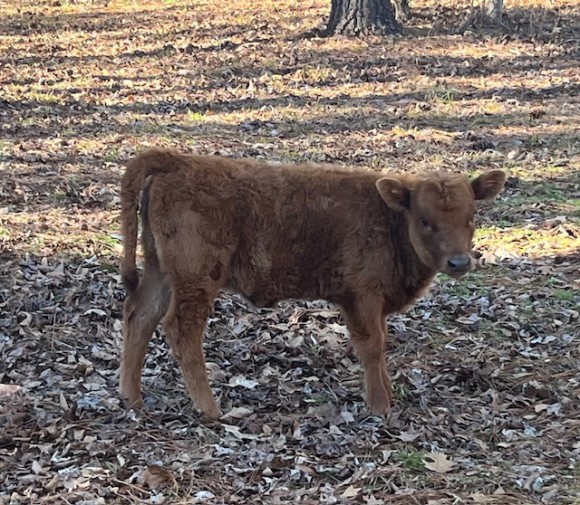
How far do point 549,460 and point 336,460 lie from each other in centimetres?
135

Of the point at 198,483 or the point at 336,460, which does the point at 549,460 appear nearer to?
the point at 336,460

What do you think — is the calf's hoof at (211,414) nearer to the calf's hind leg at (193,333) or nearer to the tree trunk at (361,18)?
the calf's hind leg at (193,333)

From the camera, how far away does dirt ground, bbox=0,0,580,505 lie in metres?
5.69

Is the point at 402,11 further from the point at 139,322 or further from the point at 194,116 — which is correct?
the point at 139,322

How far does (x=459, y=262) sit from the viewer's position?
6355 mm

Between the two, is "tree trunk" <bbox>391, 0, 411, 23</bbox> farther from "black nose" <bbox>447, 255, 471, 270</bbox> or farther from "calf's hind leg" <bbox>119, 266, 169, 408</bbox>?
Answer: "calf's hind leg" <bbox>119, 266, 169, 408</bbox>

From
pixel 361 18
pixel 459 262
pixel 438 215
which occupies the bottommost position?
pixel 459 262

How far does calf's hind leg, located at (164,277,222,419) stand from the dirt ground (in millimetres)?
145

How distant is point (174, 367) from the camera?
734cm

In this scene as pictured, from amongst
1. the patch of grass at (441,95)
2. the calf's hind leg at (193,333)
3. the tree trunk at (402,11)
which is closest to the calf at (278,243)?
the calf's hind leg at (193,333)

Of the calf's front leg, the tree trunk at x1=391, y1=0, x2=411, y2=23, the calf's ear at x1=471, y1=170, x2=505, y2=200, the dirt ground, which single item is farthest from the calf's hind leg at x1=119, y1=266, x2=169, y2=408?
the tree trunk at x1=391, y1=0, x2=411, y2=23

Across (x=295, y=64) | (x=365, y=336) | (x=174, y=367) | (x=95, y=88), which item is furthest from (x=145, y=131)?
(x=365, y=336)

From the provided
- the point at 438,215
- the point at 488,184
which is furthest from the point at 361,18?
the point at 438,215

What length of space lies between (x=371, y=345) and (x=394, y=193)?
3.54 ft
